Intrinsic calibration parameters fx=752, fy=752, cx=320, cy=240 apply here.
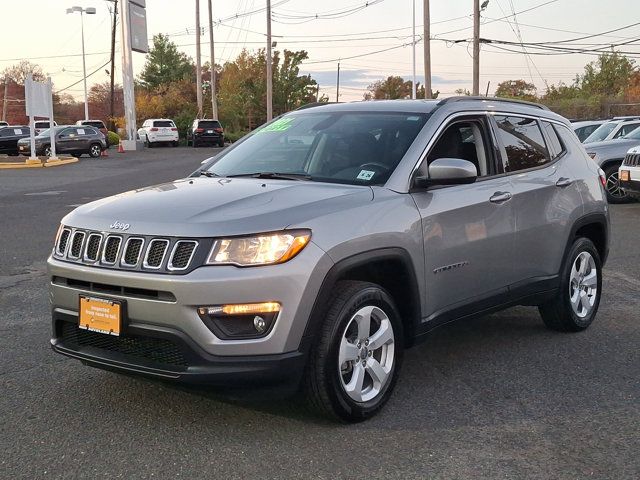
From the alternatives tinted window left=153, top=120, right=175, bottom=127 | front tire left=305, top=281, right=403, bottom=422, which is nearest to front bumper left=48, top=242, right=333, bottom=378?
front tire left=305, top=281, right=403, bottom=422

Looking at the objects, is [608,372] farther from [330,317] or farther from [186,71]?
[186,71]

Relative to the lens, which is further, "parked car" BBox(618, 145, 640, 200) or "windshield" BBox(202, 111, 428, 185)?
"parked car" BBox(618, 145, 640, 200)

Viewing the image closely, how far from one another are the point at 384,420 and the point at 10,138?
126 feet

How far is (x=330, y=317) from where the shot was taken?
12.6 ft

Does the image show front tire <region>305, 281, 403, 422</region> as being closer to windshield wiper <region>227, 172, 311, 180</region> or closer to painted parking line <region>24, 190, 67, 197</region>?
windshield wiper <region>227, 172, 311, 180</region>

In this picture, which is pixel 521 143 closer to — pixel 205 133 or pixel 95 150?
pixel 95 150

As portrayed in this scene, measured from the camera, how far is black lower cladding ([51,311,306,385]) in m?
3.59

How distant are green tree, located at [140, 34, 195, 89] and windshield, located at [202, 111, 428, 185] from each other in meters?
80.1

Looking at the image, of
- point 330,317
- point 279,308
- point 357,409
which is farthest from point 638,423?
point 279,308

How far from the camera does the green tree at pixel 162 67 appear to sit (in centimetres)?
8281

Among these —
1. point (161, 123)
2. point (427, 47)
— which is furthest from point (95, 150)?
point (427, 47)

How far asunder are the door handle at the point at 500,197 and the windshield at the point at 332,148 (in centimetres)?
70

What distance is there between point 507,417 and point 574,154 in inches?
108

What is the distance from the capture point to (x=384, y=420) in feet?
13.5
